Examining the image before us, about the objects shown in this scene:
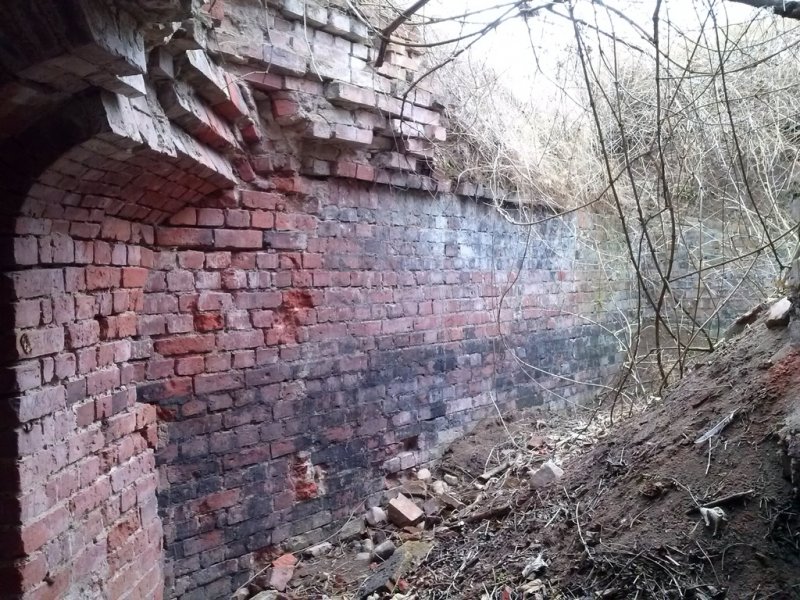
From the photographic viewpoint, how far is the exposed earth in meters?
2.01

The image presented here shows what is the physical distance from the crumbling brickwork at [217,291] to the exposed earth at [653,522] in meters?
0.68

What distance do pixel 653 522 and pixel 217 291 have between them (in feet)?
7.24

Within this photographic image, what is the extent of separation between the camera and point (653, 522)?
7.39 ft

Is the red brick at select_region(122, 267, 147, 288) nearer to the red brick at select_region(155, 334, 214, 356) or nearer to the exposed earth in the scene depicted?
the red brick at select_region(155, 334, 214, 356)

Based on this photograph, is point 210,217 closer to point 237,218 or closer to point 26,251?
point 237,218

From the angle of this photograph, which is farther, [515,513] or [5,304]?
[515,513]

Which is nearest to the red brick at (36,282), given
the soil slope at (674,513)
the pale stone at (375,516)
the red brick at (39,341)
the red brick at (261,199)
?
the red brick at (39,341)

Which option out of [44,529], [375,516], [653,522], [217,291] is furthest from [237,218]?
[653,522]

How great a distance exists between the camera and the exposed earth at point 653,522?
2.01 m

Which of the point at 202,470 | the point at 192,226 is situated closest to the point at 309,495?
the point at 202,470

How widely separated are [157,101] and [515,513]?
8.09 feet

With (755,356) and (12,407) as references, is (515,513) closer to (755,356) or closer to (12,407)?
(755,356)

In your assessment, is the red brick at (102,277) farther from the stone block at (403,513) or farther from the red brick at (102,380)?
the stone block at (403,513)

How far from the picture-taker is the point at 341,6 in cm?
334
